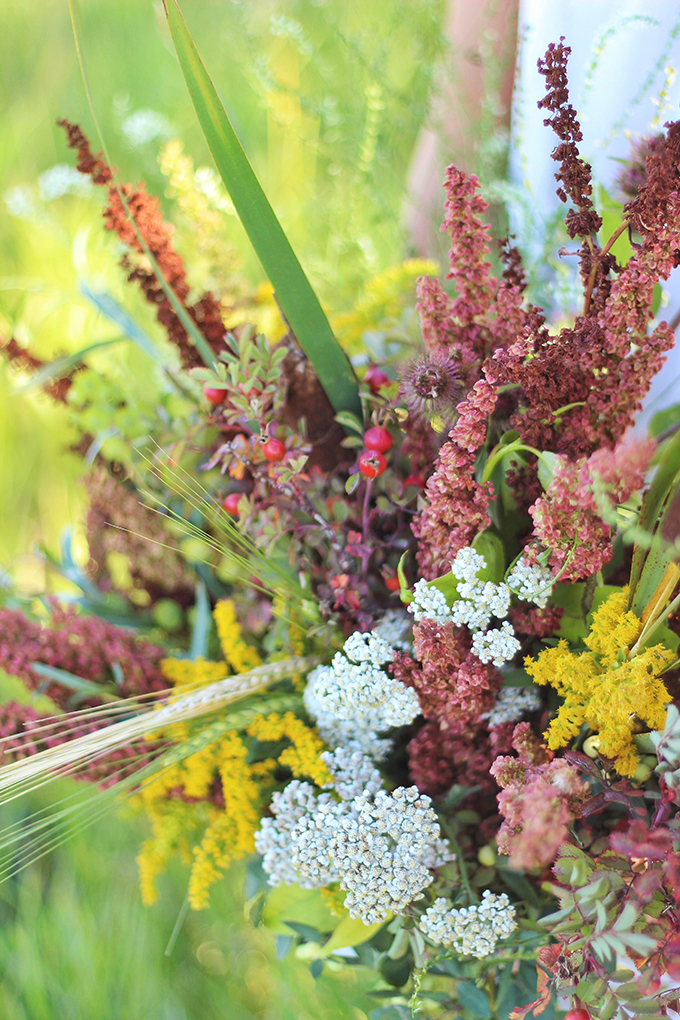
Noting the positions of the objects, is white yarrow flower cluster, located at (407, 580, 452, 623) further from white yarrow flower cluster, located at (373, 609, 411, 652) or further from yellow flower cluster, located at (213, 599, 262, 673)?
yellow flower cluster, located at (213, 599, 262, 673)

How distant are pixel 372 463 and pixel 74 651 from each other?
290mm

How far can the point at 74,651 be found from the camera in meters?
0.53

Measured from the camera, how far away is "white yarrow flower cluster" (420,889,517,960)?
385mm

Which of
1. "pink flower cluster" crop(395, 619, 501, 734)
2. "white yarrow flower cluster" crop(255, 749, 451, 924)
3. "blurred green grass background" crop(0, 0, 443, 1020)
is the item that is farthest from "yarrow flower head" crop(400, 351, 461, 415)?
"blurred green grass background" crop(0, 0, 443, 1020)

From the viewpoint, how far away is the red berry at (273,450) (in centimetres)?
42

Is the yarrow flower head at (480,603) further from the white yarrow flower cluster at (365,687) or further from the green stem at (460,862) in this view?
the green stem at (460,862)

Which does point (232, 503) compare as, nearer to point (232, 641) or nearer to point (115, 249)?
point (232, 641)

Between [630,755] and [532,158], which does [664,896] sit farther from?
[532,158]

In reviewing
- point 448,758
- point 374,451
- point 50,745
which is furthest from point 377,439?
point 50,745

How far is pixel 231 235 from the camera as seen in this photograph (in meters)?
1.05

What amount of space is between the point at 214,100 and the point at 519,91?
1.16 feet

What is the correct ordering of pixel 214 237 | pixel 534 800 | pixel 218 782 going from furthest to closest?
1. pixel 214 237
2. pixel 218 782
3. pixel 534 800

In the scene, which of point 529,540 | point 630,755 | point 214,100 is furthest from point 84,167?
point 630,755

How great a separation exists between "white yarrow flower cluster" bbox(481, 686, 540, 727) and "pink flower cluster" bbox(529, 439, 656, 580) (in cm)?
10
